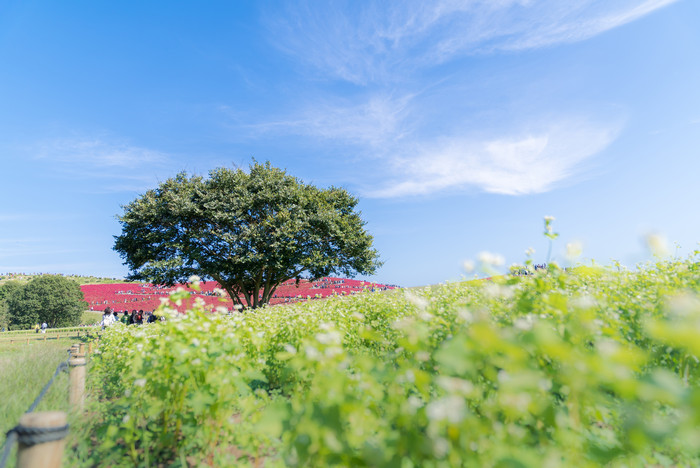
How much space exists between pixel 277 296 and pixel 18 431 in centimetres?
2942

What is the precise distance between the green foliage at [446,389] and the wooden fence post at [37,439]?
0.77 metres

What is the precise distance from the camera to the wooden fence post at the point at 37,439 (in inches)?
97.7

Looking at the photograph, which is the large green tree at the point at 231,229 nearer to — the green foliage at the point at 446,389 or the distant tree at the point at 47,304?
the green foliage at the point at 446,389

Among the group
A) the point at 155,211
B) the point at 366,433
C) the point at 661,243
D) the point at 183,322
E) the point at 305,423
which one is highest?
the point at 155,211

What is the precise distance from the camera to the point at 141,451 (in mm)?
3842

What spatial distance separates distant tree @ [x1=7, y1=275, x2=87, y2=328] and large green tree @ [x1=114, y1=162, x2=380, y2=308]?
31.1 metres

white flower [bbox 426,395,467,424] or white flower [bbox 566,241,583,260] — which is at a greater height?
white flower [bbox 566,241,583,260]

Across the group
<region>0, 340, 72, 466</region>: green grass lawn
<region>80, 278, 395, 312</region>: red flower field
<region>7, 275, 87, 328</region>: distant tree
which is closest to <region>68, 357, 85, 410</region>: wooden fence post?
<region>0, 340, 72, 466</region>: green grass lawn

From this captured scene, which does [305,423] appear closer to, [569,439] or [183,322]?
[569,439]

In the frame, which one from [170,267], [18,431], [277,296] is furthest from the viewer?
[277,296]

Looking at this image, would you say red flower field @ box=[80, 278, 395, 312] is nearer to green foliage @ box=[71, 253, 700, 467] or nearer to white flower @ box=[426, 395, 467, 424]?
green foliage @ box=[71, 253, 700, 467]

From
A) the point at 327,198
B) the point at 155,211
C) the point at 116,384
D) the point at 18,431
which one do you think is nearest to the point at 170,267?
the point at 155,211

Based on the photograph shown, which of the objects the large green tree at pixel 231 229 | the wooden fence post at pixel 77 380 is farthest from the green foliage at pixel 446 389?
the large green tree at pixel 231 229

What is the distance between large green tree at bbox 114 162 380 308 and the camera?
20.1 meters
